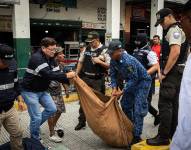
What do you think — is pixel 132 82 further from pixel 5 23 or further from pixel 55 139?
pixel 5 23

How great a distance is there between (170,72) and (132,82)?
1.84ft

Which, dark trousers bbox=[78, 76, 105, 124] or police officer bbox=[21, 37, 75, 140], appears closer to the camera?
police officer bbox=[21, 37, 75, 140]

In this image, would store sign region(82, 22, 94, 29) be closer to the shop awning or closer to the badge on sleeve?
the shop awning

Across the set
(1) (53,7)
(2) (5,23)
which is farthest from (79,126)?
(1) (53,7)

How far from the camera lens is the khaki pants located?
3653mm

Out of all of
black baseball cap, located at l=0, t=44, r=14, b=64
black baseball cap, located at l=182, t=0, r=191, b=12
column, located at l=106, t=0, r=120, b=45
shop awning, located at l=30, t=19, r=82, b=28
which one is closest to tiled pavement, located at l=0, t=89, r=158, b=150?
black baseball cap, located at l=0, t=44, r=14, b=64

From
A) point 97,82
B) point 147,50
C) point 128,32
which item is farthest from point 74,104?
point 128,32

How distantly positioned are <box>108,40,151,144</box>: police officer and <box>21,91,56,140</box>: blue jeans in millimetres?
1015

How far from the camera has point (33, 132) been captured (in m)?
4.51

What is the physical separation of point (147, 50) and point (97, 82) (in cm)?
106

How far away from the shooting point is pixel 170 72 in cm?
407

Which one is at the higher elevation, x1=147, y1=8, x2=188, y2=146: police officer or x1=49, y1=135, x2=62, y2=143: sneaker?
x1=147, y1=8, x2=188, y2=146: police officer

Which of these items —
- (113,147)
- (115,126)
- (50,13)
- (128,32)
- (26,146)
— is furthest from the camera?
(128,32)

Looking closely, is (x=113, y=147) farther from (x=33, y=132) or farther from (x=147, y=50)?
(x=147, y=50)
